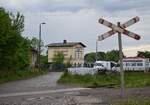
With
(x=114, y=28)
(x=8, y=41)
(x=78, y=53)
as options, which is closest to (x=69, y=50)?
(x=78, y=53)

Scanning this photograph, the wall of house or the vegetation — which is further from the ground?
the wall of house

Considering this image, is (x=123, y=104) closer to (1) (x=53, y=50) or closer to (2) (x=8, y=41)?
(2) (x=8, y=41)

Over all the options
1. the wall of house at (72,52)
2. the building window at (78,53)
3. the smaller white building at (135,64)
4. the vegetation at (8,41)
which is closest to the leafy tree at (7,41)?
the vegetation at (8,41)

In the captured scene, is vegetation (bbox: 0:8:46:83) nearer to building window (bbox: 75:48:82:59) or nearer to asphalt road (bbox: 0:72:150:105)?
asphalt road (bbox: 0:72:150:105)

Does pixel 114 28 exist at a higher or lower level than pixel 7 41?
lower

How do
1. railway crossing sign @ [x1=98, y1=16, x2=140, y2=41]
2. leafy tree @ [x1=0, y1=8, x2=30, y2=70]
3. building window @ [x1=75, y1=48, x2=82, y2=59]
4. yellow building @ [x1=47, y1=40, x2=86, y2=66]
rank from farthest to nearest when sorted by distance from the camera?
1. building window @ [x1=75, y1=48, x2=82, y2=59]
2. yellow building @ [x1=47, y1=40, x2=86, y2=66]
3. leafy tree @ [x1=0, y1=8, x2=30, y2=70]
4. railway crossing sign @ [x1=98, y1=16, x2=140, y2=41]

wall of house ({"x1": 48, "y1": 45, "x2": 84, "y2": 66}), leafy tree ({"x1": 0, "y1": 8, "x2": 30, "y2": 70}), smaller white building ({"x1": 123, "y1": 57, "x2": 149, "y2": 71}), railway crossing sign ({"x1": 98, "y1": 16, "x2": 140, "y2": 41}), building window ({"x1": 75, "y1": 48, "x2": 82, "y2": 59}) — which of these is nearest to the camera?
railway crossing sign ({"x1": 98, "y1": 16, "x2": 140, "y2": 41})

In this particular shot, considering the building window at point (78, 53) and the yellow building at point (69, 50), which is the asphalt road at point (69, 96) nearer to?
the yellow building at point (69, 50)

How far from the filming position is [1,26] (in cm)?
4559

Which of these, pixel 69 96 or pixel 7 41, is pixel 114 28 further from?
pixel 7 41

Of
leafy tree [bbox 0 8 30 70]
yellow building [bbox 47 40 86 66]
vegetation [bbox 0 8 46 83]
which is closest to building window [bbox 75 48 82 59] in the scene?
yellow building [bbox 47 40 86 66]

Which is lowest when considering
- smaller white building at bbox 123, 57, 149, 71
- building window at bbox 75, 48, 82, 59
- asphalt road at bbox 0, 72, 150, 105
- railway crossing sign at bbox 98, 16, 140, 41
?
asphalt road at bbox 0, 72, 150, 105

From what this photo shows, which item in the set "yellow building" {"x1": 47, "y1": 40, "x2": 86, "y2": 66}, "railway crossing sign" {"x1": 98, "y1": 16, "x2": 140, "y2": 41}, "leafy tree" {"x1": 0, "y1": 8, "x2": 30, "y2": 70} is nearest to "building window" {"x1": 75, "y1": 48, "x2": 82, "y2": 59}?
"yellow building" {"x1": 47, "y1": 40, "x2": 86, "y2": 66}

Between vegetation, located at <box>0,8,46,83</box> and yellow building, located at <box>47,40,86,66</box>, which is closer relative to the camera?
vegetation, located at <box>0,8,46,83</box>
